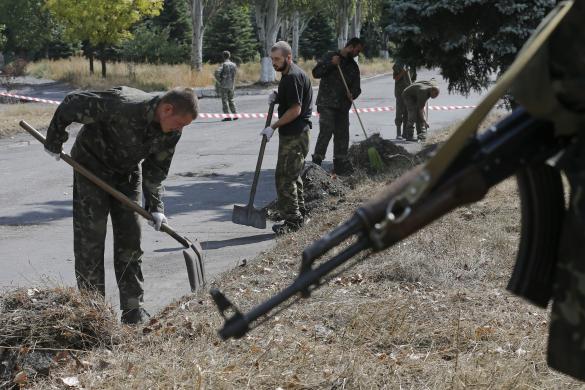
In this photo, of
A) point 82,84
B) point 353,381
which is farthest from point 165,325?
point 82,84

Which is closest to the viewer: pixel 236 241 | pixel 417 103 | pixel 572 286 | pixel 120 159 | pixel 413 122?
pixel 572 286

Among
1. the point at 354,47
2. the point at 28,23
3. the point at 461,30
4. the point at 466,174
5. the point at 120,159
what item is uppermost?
the point at 461,30

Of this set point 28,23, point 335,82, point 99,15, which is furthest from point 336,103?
point 28,23

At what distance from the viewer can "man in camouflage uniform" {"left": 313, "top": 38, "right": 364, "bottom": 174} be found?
1198 cm

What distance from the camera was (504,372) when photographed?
3957 millimetres

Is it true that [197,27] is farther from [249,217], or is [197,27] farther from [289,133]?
[249,217]

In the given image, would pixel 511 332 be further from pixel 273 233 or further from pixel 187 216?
pixel 187 216

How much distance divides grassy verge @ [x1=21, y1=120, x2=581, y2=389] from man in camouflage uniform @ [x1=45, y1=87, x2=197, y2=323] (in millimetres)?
504

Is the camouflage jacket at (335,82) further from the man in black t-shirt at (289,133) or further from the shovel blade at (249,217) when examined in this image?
the shovel blade at (249,217)

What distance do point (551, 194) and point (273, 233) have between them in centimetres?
673

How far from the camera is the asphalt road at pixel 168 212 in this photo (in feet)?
23.6

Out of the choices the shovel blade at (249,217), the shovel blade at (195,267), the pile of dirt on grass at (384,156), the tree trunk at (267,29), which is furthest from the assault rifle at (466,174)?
the tree trunk at (267,29)

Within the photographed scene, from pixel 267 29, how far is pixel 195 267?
33077 mm

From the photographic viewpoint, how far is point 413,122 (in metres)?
16.2
